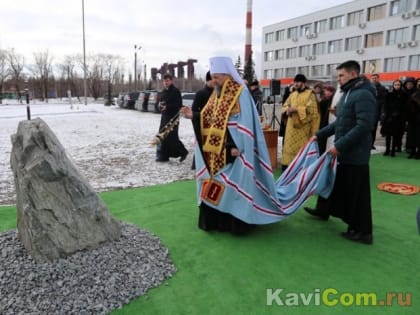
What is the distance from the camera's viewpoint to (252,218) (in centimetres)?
336

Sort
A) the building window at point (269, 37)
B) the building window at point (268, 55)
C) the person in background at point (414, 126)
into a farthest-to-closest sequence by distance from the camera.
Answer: the building window at point (268, 55), the building window at point (269, 37), the person in background at point (414, 126)

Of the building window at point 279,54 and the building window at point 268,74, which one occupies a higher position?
the building window at point 279,54

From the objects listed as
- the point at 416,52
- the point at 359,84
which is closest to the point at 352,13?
the point at 416,52

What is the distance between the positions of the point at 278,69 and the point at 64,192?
54288 millimetres

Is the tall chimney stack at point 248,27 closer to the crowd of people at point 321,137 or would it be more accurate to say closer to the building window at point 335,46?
the crowd of people at point 321,137

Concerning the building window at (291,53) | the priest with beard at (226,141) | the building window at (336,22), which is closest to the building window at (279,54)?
the building window at (291,53)

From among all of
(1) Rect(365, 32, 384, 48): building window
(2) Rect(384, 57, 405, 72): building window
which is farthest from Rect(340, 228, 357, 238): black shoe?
(1) Rect(365, 32, 384, 48): building window

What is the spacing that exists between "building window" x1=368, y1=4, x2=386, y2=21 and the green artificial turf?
136ft

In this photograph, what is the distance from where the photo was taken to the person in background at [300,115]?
203 inches

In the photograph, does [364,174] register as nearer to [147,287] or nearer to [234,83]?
[234,83]

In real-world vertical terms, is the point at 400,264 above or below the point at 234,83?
below

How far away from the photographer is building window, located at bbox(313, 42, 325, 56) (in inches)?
1838

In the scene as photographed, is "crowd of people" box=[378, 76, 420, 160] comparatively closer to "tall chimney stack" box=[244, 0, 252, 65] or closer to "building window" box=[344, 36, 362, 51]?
"tall chimney stack" box=[244, 0, 252, 65]

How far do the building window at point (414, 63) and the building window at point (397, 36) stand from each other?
2660 mm
